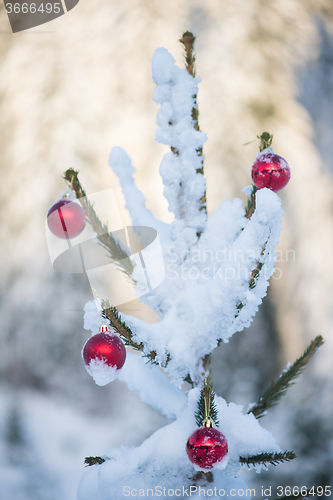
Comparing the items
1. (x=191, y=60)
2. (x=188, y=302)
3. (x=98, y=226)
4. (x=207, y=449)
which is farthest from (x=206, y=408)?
(x=191, y=60)

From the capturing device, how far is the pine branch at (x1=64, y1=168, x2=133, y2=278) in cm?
45

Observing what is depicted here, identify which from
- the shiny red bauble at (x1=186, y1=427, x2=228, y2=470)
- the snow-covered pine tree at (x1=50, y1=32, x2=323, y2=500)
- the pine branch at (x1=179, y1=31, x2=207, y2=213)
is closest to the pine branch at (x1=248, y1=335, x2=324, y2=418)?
the snow-covered pine tree at (x1=50, y1=32, x2=323, y2=500)

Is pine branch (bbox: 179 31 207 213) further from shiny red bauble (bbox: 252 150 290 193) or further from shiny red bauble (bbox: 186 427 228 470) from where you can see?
shiny red bauble (bbox: 186 427 228 470)

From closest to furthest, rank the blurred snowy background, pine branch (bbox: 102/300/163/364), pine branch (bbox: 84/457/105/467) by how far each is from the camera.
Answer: pine branch (bbox: 102/300/163/364)
pine branch (bbox: 84/457/105/467)
the blurred snowy background

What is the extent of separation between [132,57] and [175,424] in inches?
37.2

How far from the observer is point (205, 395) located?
1.47 ft

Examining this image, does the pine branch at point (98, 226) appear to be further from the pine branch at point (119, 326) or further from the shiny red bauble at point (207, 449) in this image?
Answer: the shiny red bauble at point (207, 449)

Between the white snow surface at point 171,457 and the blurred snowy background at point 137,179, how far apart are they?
1.25ft

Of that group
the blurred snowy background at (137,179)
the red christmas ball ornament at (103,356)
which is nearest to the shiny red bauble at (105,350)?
the red christmas ball ornament at (103,356)

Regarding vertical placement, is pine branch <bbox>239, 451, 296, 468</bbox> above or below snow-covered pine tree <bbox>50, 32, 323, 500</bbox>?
below

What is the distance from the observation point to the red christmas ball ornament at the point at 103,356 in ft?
1.40

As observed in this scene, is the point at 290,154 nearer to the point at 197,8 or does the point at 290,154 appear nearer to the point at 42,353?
the point at 197,8

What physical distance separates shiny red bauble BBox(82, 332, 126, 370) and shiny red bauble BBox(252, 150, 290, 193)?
0.31 meters

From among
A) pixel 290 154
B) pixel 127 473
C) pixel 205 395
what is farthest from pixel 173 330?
pixel 290 154
